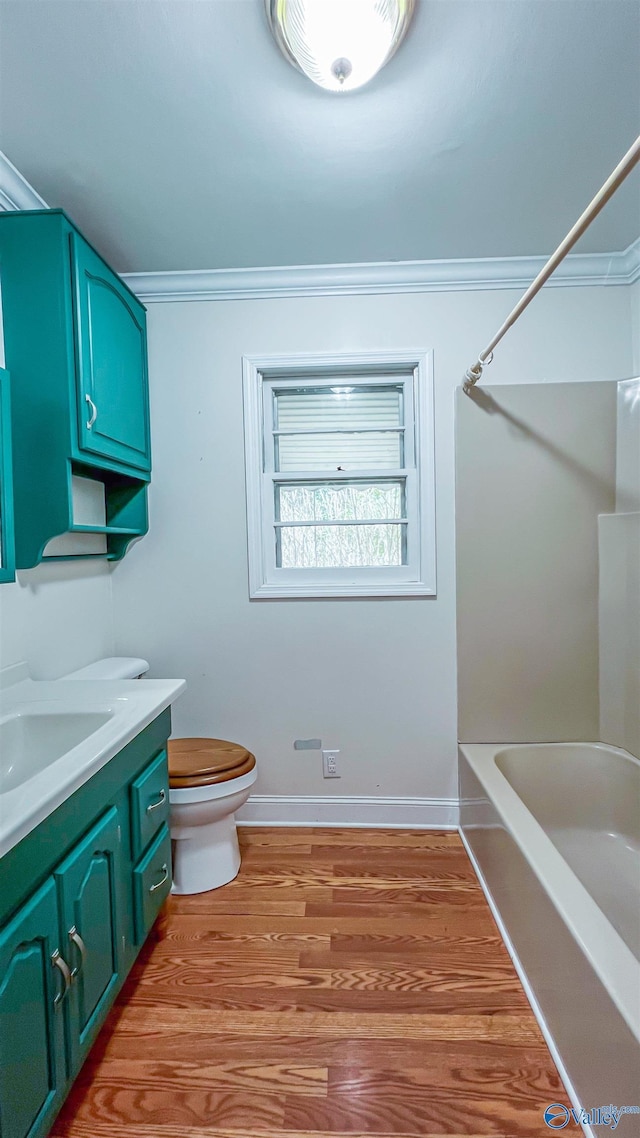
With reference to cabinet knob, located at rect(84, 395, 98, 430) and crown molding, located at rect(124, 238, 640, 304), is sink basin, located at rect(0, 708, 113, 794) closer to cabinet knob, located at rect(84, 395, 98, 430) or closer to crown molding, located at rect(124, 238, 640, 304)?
cabinet knob, located at rect(84, 395, 98, 430)

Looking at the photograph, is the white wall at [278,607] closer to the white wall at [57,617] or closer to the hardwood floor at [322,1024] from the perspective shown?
the white wall at [57,617]

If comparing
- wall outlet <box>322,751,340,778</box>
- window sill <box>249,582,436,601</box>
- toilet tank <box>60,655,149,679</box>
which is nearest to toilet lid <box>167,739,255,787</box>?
toilet tank <box>60,655,149,679</box>

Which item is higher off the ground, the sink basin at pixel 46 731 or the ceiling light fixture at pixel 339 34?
the ceiling light fixture at pixel 339 34

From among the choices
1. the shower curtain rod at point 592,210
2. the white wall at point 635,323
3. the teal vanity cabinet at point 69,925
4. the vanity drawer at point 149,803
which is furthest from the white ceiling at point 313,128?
the vanity drawer at point 149,803

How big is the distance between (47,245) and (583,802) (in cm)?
274

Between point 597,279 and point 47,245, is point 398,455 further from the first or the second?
point 47,245

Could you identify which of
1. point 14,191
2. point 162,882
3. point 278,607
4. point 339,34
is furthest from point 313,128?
point 162,882

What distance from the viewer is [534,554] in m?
2.18

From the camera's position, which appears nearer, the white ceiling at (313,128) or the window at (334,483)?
the white ceiling at (313,128)

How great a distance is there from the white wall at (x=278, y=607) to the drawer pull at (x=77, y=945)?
3.95 ft

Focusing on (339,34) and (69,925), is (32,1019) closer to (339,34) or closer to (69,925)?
(69,925)

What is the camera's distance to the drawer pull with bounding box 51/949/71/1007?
3.32 feet

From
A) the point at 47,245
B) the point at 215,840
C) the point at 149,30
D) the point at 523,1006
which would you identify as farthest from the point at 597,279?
the point at 215,840

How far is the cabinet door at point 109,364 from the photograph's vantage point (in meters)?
1.60
